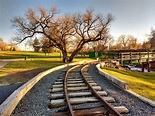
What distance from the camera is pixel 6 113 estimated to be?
15.7 feet

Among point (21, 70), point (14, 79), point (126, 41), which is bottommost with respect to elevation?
point (14, 79)

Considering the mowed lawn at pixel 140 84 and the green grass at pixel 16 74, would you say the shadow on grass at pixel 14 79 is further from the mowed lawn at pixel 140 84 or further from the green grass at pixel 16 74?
the mowed lawn at pixel 140 84

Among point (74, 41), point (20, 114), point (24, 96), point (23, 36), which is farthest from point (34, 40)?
point (20, 114)

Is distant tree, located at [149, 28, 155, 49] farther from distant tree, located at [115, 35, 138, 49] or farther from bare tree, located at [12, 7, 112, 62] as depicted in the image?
bare tree, located at [12, 7, 112, 62]

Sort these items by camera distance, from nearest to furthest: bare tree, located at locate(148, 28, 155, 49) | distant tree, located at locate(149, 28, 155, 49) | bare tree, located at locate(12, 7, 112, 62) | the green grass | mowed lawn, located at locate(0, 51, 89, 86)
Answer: the green grass → mowed lawn, located at locate(0, 51, 89, 86) → bare tree, located at locate(12, 7, 112, 62) → distant tree, located at locate(149, 28, 155, 49) → bare tree, located at locate(148, 28, 155, 49)

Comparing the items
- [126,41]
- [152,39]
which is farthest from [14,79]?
[126,41]

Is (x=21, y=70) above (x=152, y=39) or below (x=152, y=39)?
below

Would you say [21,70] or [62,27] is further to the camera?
[62,27]

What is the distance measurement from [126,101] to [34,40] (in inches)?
1123

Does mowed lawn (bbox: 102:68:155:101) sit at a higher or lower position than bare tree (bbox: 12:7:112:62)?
lower

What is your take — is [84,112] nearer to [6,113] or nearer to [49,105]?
[49,105]

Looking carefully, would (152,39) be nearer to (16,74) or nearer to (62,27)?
(62,27)

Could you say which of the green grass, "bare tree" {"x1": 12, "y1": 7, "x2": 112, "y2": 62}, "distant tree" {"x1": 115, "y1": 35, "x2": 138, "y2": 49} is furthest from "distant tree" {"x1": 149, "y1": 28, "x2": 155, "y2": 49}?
the green grass

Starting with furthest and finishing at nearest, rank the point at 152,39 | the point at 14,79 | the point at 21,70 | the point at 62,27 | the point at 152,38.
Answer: the point at 152,38 < the point at 152,39 < the point at 62,27 < the point at 21,70 < the point at 14,79
